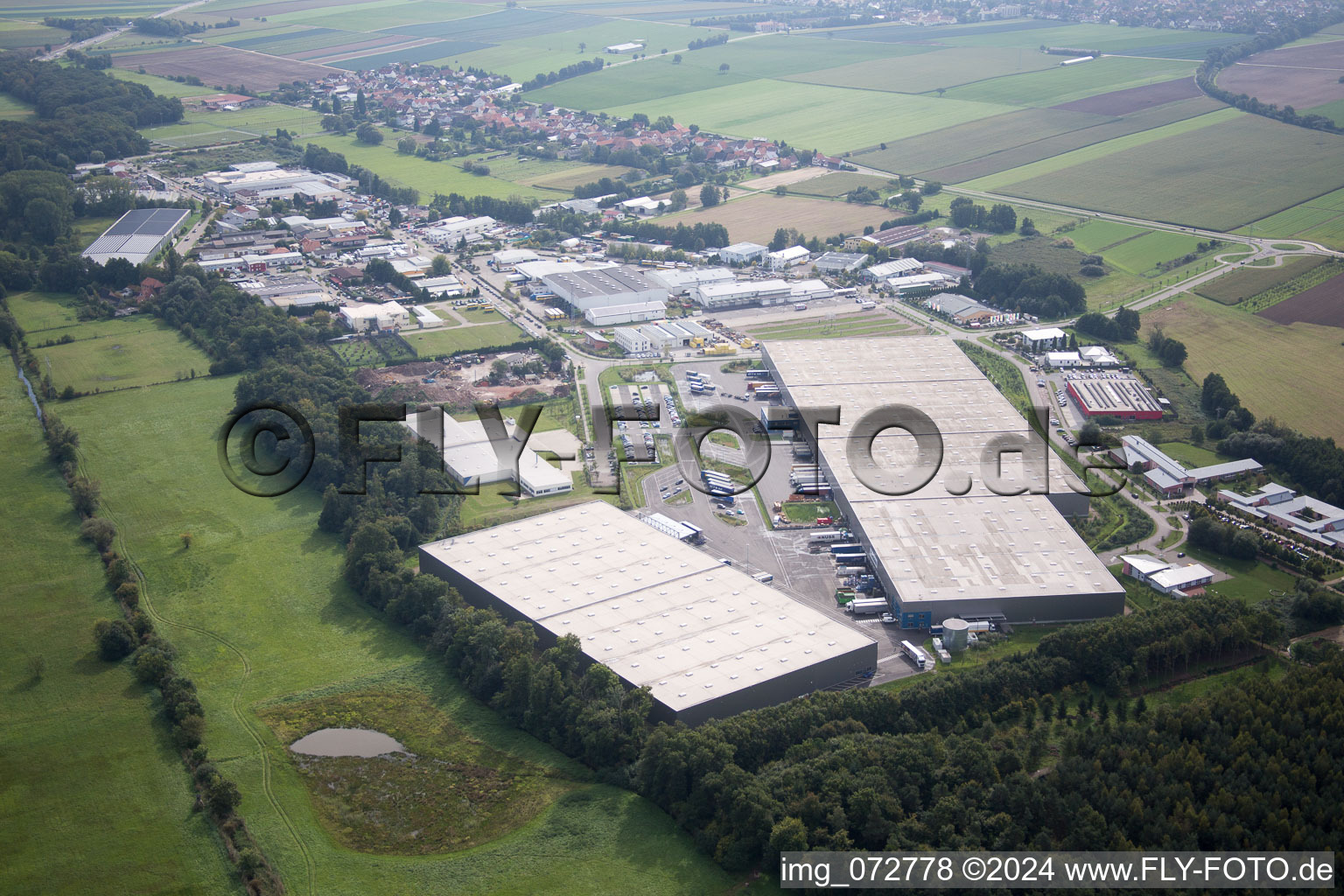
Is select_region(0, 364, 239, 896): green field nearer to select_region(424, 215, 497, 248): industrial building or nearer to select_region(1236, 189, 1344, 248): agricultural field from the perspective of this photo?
select_region(424, 215, 497, 248): industrial building

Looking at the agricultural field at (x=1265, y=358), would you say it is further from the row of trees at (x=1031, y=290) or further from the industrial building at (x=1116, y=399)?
the row of trees at (x=1031, y=290)

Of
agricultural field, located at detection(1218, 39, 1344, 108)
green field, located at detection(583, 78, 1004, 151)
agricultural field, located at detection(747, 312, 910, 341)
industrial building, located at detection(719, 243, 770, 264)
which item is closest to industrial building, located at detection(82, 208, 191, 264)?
industrial building, located at detection(719, 243, 770, 264)

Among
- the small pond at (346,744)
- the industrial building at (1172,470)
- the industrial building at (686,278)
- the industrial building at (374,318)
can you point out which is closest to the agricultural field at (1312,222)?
the industrial building at (1172,470)

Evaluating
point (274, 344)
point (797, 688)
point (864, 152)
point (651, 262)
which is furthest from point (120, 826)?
point (864, 152)

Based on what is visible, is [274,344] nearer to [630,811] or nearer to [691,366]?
[691,366]

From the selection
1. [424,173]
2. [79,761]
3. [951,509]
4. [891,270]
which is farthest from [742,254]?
[79,761]

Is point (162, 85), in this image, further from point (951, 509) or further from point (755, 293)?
point (951, 509)

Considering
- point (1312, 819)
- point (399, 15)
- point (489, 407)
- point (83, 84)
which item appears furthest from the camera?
point (399, 15)
